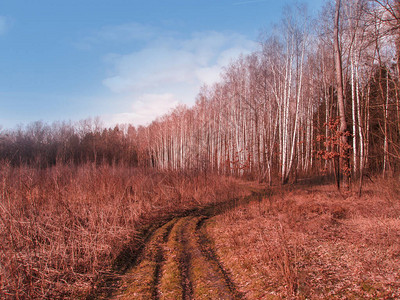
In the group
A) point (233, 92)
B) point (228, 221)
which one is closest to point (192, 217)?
point (228, 221)

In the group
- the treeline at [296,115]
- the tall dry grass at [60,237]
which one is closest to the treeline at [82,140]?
the treeline at [296,115]

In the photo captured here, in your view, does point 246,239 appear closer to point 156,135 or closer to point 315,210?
point 315,210

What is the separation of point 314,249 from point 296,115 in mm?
11972

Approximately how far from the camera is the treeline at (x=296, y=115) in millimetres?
10812

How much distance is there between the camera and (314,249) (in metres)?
4.85

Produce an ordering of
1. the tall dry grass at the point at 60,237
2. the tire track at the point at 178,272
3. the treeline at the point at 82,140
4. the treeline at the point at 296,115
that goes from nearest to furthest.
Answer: the tall dry grass at the point at 60,237, the tire track at the point at 178,272, the treeline at the point at 296,115, the treeline at the point at 82,140

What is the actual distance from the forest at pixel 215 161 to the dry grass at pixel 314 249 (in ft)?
1.47

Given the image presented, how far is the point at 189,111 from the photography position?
101 feet

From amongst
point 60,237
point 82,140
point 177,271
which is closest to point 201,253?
point 177,271

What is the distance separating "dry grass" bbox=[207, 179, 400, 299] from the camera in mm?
3506

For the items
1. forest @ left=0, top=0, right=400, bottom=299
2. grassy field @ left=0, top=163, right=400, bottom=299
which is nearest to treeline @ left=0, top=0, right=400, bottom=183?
forest @ left=0, top=0, right=400, bottom=299

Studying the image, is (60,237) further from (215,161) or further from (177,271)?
(215,161)

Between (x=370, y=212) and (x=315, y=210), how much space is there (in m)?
1.39

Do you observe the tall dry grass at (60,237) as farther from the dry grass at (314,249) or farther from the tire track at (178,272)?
the dry grass at (314,249)
